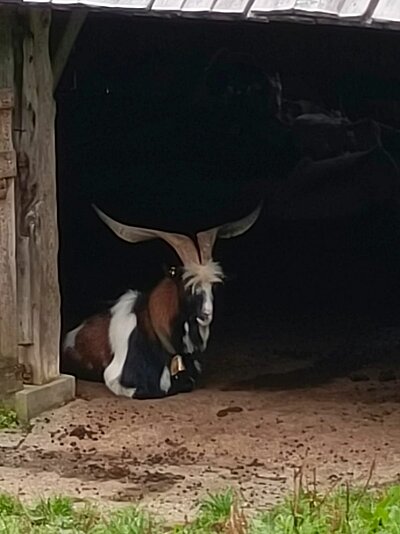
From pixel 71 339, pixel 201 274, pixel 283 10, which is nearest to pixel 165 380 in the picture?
pixel 201 274

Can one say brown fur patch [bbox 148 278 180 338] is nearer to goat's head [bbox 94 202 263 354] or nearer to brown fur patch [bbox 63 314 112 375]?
goat's head [bbox 94 202 263 354]

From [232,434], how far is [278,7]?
8.99 ft

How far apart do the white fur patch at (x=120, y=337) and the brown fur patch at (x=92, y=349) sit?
69 mm

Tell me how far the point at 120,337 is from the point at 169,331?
369mm

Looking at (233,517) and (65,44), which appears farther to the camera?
(65,44)

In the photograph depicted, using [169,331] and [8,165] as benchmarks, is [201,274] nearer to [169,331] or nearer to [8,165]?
[169,331]

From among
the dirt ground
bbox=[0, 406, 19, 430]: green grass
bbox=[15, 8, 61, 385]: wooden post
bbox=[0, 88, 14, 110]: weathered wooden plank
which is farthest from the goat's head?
bbox=[0, 88, 14, 110]: weathered wooden plank

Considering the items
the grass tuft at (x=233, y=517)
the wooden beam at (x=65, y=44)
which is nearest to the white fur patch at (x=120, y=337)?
the wooden beam at (x=65, y=44)

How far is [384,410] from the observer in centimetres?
871

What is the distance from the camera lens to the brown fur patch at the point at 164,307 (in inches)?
362

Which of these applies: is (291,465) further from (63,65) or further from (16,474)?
(63,65)

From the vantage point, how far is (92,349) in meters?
9.60

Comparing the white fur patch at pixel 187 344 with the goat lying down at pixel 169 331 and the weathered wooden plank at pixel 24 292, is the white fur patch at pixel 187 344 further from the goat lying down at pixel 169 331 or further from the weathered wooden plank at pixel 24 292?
the weathered wooden plank at pixel 24 292

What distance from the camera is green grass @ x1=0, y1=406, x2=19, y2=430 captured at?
8.34 meters
